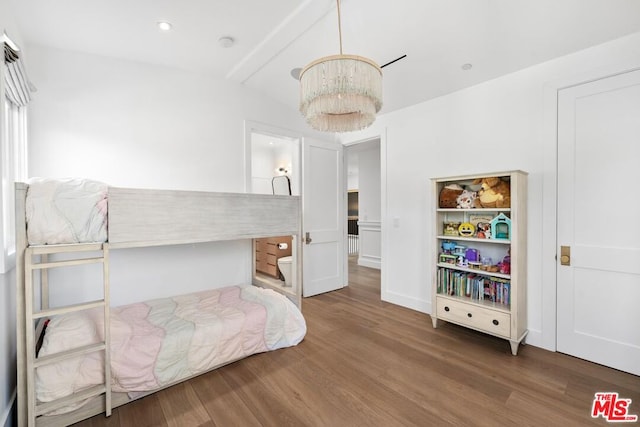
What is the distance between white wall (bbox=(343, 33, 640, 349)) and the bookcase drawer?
1.24ft

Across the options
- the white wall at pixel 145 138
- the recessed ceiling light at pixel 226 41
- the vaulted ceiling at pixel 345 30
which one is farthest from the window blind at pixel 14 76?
the recessed ceiling light at pixel 226 41

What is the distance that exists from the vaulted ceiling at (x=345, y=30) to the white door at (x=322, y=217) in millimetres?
1401

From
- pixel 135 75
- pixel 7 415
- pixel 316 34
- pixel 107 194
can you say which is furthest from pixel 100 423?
pixel 316 34

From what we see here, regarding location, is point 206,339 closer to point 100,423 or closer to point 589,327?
point 100,423

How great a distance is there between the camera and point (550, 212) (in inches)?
95.3

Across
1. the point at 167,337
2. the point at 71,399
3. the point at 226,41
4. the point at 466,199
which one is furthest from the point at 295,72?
the point at 71,399

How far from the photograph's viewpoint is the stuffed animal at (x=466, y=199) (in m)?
2.73

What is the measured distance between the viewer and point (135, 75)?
2670 mm

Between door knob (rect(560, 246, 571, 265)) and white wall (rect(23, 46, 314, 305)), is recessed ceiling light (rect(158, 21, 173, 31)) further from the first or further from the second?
door knob (rect(560, 246, 571, 265))

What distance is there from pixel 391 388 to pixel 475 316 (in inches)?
46.0

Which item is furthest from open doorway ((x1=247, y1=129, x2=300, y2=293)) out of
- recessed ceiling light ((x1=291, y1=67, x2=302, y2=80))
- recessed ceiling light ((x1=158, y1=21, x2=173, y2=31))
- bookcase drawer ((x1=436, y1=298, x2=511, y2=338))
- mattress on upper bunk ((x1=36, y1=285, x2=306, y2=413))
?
bookcase drawer ((x1=436, y1=298, x2=511, y2=338))

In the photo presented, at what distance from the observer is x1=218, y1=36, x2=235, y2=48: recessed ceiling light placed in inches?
94.4

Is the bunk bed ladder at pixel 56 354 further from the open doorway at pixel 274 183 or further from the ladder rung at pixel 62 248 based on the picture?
the open doorway at pixel 274 183

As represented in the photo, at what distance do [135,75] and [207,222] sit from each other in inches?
66.8
